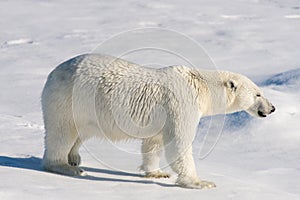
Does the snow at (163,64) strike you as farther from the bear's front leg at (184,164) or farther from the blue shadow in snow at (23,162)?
the bear's front leg at (184,164)

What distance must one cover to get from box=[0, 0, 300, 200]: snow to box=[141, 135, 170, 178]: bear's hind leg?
0.12m

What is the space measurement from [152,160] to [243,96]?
1.10 metres

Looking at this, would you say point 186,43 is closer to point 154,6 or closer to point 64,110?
point 154,6

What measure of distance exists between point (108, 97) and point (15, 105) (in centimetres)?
464

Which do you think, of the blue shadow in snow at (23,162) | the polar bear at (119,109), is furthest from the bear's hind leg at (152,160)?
the blue shadow in snow at (23,162)

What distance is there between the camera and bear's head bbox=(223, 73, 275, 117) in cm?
653

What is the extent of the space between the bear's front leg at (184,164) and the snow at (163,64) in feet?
0.47

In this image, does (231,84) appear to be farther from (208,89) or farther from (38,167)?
(38,167)

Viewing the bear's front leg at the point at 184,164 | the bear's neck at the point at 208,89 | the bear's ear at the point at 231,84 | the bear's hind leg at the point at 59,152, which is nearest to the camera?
the bear's front leg at the point at 184,164

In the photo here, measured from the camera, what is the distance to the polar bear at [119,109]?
5.96m

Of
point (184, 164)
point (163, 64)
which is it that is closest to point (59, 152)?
point (184, 164)

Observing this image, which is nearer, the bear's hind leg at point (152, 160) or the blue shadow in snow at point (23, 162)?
the blue shadow in snow at point (23, 162)

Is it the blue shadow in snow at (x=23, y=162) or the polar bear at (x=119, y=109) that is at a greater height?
the polar bear at (x=119, y=109)

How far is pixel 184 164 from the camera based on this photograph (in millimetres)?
5934
